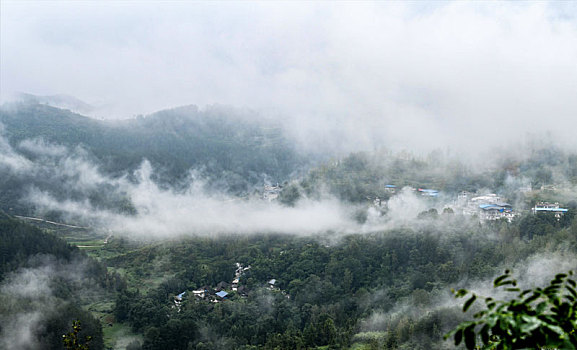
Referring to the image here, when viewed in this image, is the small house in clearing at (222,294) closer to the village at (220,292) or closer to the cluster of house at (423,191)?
the village at (220,292)

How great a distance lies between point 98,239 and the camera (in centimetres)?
7900

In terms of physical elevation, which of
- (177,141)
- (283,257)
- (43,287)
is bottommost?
(43,287)

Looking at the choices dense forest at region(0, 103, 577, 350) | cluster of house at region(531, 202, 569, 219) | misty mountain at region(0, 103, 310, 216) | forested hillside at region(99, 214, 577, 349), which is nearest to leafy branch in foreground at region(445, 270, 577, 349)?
dense forest at region(0, 103, 577, 350)

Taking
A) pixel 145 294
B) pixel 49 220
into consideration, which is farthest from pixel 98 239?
pixel 145 294

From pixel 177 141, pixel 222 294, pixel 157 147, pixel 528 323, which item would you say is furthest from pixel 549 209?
pixel 177 141

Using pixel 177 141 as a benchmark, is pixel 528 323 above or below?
below

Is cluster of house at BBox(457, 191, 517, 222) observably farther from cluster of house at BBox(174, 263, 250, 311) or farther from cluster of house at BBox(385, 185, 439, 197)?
cluster of house at BBox(174, 263, 250, 311)

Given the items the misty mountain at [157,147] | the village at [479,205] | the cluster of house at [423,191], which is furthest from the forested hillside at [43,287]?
the cluster of house at [423,191]

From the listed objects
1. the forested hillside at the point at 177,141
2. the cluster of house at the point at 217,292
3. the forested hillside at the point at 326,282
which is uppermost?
the forested hillside at the point at 177,141

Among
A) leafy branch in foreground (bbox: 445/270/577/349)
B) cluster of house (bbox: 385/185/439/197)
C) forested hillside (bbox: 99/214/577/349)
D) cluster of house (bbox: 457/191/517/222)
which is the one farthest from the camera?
cluster of house (bbox: 385/185/439/197)

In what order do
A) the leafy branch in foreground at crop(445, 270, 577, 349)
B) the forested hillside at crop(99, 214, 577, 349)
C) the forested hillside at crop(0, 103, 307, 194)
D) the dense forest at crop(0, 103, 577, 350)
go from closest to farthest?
the leafy branch in foreground at crop(445, 270, 577, 349)
the forested hillside at crop(99, 214, 577, 349)
the dense forest at crop(0, 103, 577, 350)
the forested hillside at crop(0, 103, 307, 194)

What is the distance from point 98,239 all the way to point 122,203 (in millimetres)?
19310

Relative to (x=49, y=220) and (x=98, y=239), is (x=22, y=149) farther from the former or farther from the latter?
Answer: (x=98, y=239)

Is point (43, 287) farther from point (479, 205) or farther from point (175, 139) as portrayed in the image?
point (175, 139)
